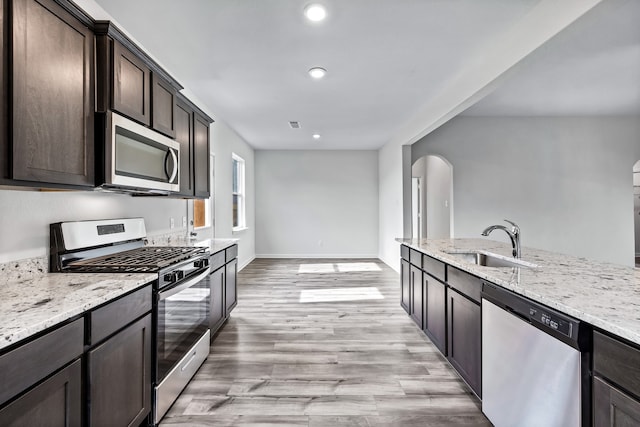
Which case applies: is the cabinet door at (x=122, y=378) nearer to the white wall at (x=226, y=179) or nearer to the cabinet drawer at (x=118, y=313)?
the cabinet drawer at (x=118, y=313)

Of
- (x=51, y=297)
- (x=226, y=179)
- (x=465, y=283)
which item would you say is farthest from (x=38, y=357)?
(x=226, y=179)

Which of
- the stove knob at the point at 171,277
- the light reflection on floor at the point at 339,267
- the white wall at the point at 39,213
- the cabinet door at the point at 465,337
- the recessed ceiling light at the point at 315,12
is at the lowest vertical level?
the light reflection on floor at the point at 339,267

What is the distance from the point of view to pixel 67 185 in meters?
1.46

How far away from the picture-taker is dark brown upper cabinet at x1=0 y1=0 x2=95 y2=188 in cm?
118

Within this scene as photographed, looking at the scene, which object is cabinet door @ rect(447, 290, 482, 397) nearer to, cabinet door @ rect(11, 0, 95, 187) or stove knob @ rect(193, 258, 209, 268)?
stove knob @ rect(193, 258, 209, 268)

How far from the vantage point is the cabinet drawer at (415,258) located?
2.89 meters

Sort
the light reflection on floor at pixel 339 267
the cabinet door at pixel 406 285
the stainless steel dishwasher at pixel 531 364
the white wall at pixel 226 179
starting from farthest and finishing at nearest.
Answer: the light reflection on floor at pixel 339 267
the white wall at pixel 226 179
the cabinet door at pixel 406 285
the stainless steel dishwasher at pixel 531 364

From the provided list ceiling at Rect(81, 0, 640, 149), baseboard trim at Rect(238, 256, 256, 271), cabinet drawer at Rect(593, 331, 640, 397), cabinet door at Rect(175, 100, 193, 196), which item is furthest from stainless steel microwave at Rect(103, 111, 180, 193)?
baseboard trim at Rect(238, 256, 256, 271)

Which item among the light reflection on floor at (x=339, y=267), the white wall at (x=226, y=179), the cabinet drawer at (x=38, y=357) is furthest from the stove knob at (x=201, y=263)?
the light reflection on floor at (x=339, y=267)

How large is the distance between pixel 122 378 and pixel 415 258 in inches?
94.7

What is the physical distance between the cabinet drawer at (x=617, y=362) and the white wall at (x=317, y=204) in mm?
6471

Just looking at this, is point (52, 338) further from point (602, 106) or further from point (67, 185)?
point (602, 106)

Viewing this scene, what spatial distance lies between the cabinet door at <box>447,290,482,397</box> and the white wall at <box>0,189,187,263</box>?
240 cm

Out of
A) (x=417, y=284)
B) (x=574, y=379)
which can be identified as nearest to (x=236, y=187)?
(x=417, y=284)
